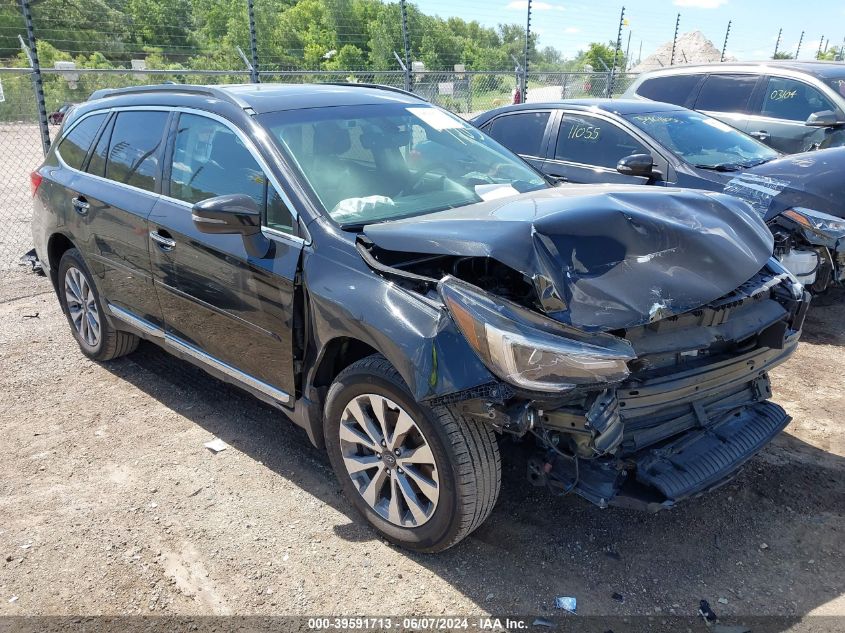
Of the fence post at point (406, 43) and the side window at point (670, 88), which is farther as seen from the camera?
the fence post at point (406, 43)

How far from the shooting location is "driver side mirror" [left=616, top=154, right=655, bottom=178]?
5.34m

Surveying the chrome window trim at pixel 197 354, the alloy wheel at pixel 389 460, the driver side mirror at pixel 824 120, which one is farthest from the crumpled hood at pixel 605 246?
the driver side mirror at pixel 824 120

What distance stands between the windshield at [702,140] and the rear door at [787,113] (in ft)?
4.79

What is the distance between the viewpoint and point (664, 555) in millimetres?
2896

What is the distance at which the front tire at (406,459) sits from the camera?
2.59 m

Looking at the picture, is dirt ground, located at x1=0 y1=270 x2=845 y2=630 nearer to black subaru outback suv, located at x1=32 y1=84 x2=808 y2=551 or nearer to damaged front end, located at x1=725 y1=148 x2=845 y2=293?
black subaru outback suv, located at x1=32 y1=84 x2=808 y2=551

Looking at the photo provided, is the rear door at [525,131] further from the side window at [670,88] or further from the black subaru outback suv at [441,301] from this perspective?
the side window at [670,88]

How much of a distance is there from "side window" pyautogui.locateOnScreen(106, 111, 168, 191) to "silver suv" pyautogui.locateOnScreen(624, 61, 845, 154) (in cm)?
665

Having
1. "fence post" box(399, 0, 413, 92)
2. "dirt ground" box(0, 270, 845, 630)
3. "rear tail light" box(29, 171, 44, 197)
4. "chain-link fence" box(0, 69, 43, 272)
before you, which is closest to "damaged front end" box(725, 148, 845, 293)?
"dirt ground" box(0, 270, 845, 630)

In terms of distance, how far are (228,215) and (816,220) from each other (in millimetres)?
4454

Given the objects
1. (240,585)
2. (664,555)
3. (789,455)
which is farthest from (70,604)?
(789,455)

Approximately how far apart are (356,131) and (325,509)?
1.92 metres

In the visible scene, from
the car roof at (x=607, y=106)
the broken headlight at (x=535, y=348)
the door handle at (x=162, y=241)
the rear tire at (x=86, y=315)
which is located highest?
the car roof at (x=607, y=106)

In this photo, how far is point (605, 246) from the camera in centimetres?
266
